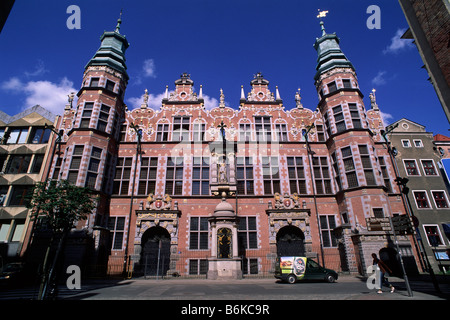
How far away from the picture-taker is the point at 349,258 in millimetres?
19922

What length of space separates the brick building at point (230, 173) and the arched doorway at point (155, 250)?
0.29ft

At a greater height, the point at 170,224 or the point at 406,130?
the point at 406,130

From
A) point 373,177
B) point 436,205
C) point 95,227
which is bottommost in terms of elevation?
point 95,227

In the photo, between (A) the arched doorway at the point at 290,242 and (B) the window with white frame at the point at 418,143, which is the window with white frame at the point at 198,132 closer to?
(A) the arched doorway at the point at 290,242

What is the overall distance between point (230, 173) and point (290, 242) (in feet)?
27.9

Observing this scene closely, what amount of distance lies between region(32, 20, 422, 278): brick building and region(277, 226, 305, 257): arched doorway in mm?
91

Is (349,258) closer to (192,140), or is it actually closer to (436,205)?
(436,205)

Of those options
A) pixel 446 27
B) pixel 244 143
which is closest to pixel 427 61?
pixel 446 27

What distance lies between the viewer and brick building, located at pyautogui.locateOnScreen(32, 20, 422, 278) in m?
21.2

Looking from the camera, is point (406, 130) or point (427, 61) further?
point (406, 130)

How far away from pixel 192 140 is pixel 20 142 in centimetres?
1888

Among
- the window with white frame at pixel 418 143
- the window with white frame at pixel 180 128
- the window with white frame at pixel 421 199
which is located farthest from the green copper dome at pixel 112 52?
the window with white frame at pixel 421 199

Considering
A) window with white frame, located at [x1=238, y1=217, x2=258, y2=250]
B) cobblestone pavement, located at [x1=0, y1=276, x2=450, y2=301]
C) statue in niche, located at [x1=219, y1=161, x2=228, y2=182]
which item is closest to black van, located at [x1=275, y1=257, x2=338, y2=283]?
cobblestone pavement, located at [x1=0, y1=276, x2=450, y2=301]

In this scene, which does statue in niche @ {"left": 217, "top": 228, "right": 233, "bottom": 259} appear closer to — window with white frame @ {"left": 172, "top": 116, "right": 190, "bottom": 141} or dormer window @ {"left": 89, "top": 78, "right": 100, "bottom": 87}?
window with white frame @ {"left": 172, "top": 116, "right": 190, "bottom": 141}
